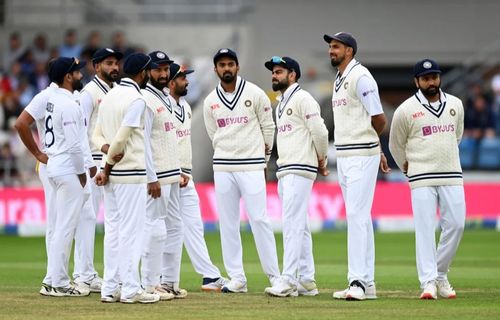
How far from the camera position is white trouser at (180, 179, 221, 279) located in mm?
13748

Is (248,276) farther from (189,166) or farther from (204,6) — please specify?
(204,6)

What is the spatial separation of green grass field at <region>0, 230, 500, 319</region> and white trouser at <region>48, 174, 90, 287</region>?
0.33 meters

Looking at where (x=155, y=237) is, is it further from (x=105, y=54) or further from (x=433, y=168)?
(x=433, y=168)

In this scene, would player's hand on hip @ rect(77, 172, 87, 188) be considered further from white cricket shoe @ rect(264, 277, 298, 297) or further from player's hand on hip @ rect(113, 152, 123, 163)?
white cricket shoe @ rect(264, 277, 298, 297)

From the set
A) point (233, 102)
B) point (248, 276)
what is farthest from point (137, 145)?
point (248, 276)

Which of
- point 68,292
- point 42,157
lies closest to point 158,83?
point 42,157

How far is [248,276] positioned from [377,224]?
371 inches

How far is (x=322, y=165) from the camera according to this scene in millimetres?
12945

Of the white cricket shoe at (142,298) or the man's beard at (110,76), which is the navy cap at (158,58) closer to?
the man's beard at (110,76)

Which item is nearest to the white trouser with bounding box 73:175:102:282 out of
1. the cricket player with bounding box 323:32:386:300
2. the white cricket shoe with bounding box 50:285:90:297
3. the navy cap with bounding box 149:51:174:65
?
the white cricket shoe with bounding box 50:285:90:297

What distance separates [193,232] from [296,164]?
171 centimetres

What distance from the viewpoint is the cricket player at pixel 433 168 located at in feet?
40.6

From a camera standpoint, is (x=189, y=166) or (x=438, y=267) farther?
(x=189, y=166)

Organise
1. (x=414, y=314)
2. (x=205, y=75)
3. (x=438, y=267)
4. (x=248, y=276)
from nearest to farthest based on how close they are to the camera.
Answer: (x=414, y=314) → (x=438, y=267) → (x=248, y=276) → (x=205, y=75)
